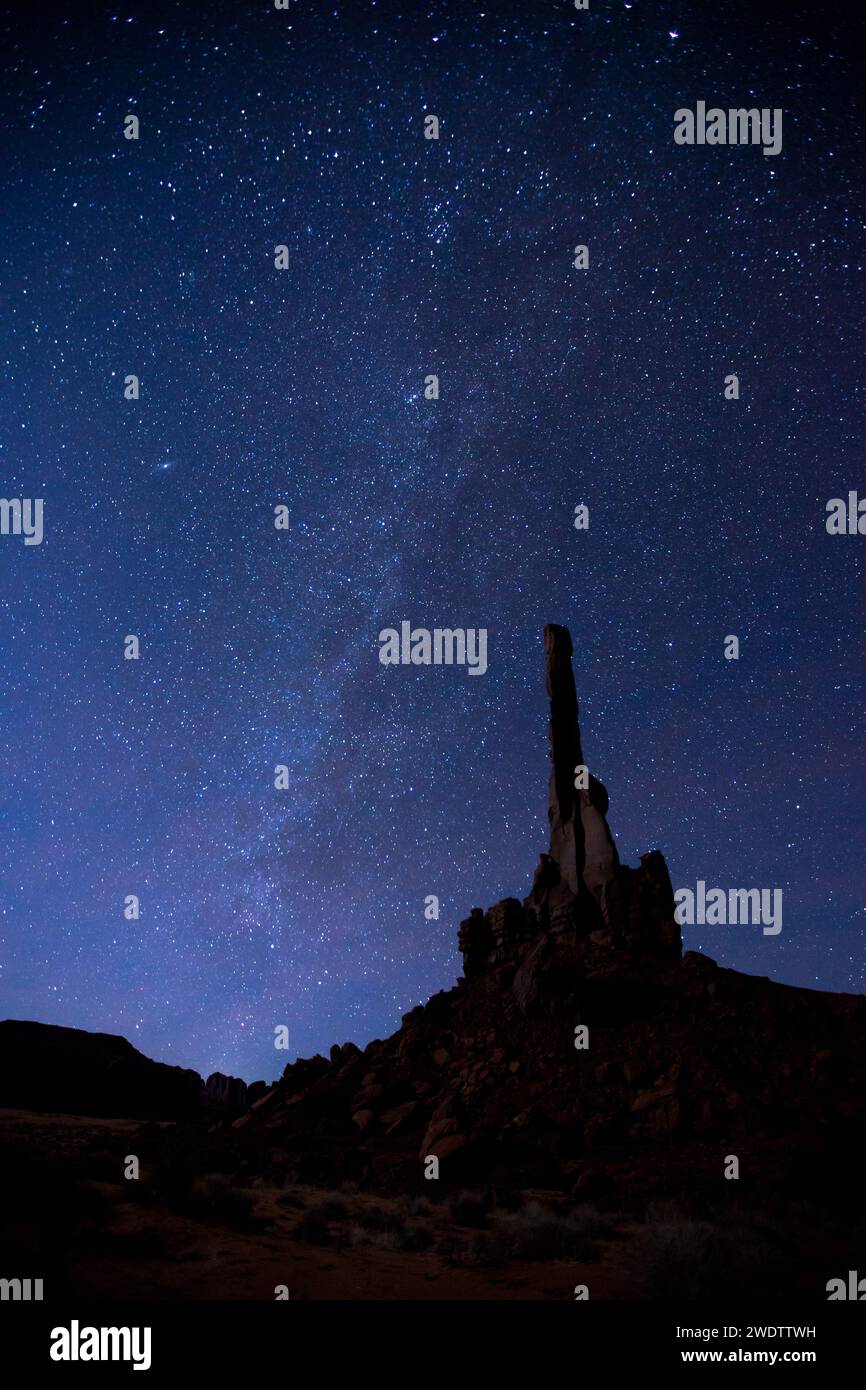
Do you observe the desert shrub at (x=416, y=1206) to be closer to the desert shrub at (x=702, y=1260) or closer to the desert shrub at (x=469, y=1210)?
the desert shrub at (x=469, y=1210)

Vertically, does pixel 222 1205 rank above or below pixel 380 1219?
above

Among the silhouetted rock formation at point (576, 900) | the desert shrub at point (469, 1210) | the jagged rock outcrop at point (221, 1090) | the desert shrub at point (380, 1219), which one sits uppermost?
the silhouetted rock formation at point (576, 900)

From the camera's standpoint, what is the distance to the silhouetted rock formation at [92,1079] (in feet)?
176

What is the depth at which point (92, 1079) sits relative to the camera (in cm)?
5725

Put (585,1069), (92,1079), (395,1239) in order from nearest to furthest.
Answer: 1. (395,1239)
2. (585,1069)
3. (92,1079)

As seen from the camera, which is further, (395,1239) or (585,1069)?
(585,1069)

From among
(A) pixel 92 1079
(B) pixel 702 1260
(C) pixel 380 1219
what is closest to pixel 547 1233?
(B) pixel 702 1260

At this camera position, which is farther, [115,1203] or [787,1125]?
[787,1125]

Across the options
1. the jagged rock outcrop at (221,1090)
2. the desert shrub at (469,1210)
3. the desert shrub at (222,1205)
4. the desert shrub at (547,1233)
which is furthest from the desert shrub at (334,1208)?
the jagged rock outcrop at (221,1090)

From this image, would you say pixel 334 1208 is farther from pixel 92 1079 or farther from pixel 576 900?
pixel 92 1079

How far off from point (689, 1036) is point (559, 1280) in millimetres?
16405
